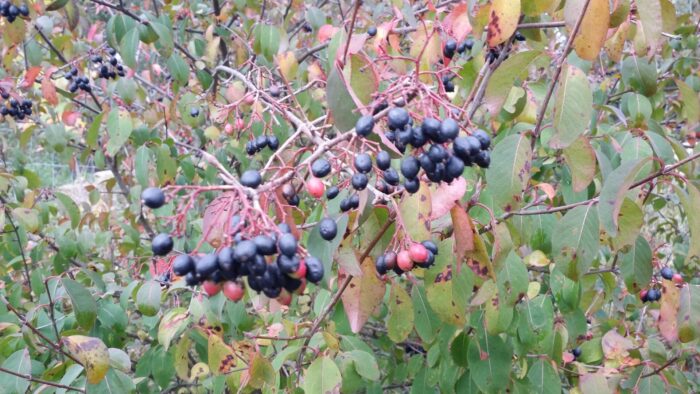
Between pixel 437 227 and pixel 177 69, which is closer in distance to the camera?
pixel 437 227

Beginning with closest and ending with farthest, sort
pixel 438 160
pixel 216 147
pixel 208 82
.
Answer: pixel 438 160 → pixel 208 82 → pixel 216 147

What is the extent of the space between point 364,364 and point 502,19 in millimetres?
1238

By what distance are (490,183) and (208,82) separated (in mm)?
2740

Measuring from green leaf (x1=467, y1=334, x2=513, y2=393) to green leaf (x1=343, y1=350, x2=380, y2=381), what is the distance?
347mm

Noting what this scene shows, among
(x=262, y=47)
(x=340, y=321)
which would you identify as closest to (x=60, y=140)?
(x=262, y=47)

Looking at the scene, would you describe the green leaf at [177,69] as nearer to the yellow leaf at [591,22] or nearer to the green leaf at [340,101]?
the green leaf at [340,101]

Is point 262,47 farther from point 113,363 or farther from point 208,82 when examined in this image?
point 113,363

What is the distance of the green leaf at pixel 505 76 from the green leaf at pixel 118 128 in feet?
7.35

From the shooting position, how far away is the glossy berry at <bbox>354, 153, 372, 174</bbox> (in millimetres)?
1232

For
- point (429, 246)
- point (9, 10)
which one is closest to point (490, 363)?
point (429, 246)

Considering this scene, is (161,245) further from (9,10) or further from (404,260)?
(9,10)

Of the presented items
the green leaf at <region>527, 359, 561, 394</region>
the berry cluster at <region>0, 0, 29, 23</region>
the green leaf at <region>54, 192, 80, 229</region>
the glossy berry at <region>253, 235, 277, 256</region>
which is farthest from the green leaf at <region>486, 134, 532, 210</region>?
the berry cluster at <region>0, 0, 29, 23</region>

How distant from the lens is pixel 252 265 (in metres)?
1.04

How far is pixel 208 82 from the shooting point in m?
3.76
